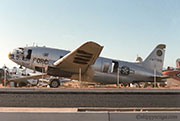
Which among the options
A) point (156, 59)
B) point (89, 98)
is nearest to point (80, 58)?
point (89, 98)

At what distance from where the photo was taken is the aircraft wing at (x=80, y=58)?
1311 centimetres

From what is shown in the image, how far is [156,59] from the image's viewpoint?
20.0 meters

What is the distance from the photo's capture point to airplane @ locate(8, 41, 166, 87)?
1411cm

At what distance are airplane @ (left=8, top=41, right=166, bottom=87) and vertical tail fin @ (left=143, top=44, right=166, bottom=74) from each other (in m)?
0.26

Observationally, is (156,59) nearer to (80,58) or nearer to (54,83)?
(80,58)

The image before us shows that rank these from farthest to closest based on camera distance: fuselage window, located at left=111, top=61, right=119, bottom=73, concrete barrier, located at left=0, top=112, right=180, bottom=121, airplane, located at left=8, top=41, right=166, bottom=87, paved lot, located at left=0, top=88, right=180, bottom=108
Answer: fuselage window, located at left=111, top=61, right=119, bottom=73, airplane, located at left=8, top=41, right=166, bottom=87, paved lot, located at left=0, top=88, right=180, bottom=108, concrete barrier, located at left=0, top=112, right=180, bottom=121

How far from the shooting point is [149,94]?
9.16 meters

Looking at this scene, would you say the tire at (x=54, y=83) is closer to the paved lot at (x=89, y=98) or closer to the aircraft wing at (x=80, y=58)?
the aircraft wing at (x=80, y=58)

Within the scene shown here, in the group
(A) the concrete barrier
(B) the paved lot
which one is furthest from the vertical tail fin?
(A) the concrete barrier

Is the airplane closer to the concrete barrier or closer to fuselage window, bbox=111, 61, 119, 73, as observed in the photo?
fuselage window, bbox=111, 61, 119, 73

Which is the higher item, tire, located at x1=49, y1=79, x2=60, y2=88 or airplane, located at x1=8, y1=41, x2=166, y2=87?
airplane, located at x1=8, y1=41, x2=166, y2=87

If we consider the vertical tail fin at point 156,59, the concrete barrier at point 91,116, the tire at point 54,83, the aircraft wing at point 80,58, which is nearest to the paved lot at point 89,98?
the concrete barrier at point 91,116

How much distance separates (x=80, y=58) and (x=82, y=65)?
36.6 inches

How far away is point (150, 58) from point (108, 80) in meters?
5.99
